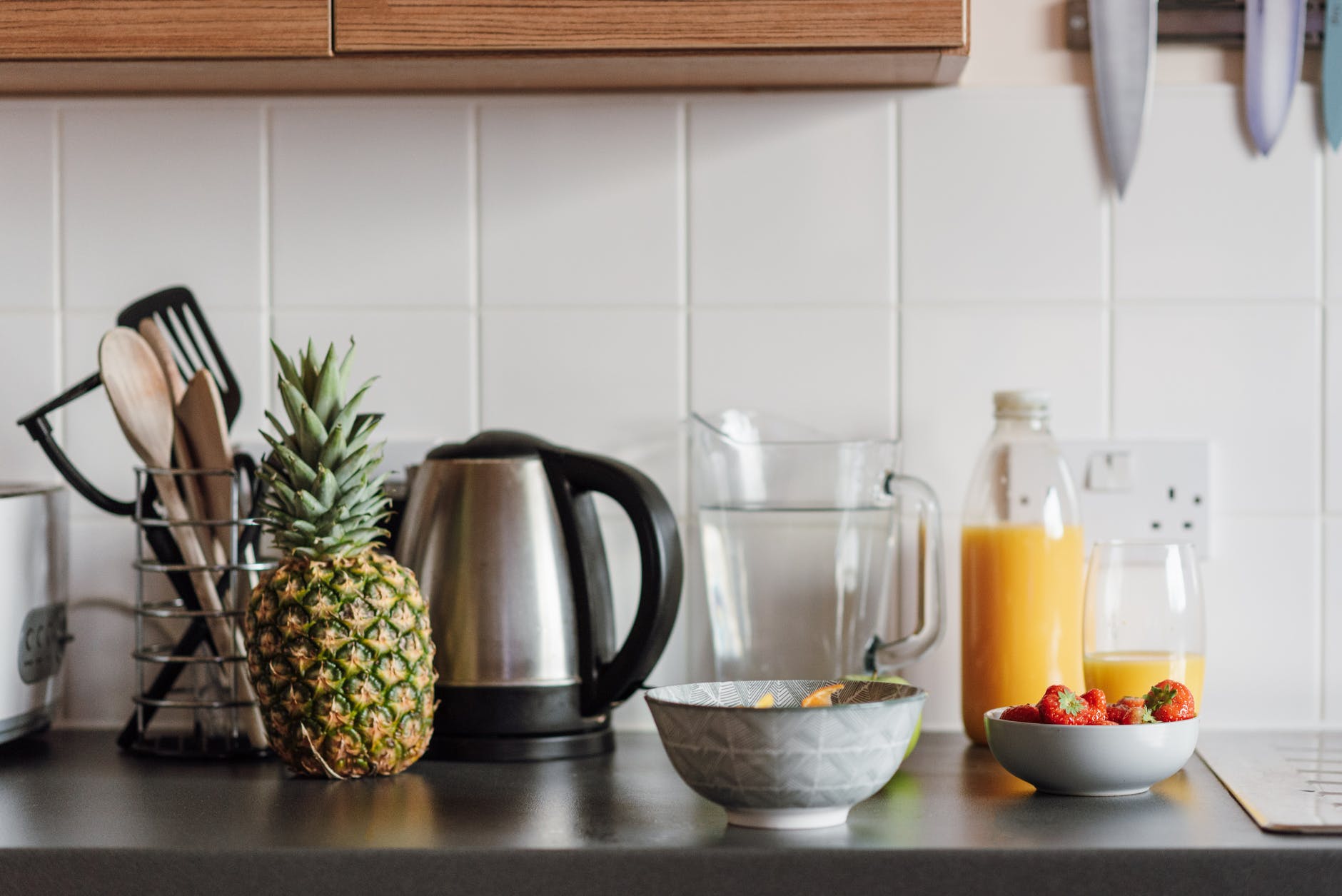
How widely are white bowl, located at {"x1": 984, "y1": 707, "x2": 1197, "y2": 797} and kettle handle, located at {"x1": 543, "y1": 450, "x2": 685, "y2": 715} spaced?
0.85ft

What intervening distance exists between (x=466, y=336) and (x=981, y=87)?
0.53 m

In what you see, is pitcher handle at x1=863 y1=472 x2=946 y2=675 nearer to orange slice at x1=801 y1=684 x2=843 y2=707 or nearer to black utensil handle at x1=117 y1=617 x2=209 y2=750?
orange slice at x1=801 y1=684 x2=843 y2=707

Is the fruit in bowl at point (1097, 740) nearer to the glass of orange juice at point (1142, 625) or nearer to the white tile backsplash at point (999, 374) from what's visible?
the glass of orange juice at point (1142, 625)

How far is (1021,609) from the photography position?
104cm

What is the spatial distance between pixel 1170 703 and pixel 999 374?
0.39 m

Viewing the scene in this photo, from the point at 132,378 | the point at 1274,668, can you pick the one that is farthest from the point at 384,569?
the point at 1274,668

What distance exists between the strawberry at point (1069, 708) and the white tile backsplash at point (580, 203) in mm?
512

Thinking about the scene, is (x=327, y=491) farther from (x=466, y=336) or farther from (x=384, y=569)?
(x=466, y=336)

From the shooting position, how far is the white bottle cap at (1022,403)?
1.05 meters

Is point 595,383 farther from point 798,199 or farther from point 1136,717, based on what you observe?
point 1136,717

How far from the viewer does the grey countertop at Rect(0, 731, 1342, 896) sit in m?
0.71

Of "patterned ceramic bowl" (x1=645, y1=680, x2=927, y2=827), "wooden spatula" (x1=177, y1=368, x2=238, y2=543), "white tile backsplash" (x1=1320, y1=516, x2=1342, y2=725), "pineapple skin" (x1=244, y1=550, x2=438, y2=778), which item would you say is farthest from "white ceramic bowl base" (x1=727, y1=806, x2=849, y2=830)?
"white tile backsplash" (x1=1320, y1=516, x2=1342, y2=725)

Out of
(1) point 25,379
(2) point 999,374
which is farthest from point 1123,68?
(1) point 25,379

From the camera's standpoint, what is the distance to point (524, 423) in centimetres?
119
